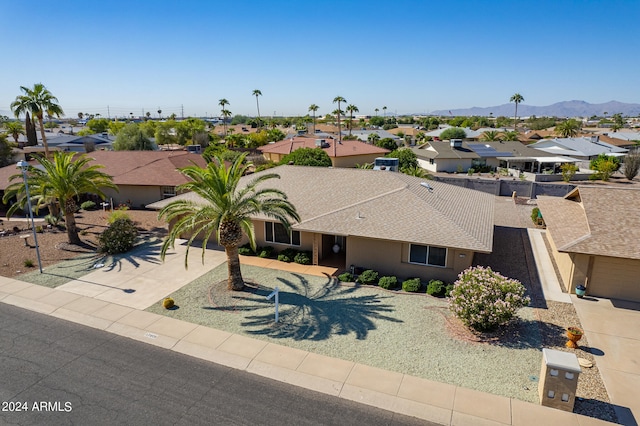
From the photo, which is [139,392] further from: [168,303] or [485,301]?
[485,301]

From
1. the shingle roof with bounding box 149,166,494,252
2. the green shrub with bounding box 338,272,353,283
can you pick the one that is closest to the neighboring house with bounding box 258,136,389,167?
the shingle roof with bounding box 149,166,494,252

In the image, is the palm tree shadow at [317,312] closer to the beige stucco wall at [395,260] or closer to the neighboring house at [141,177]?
the beige stucco wall at [395,260]

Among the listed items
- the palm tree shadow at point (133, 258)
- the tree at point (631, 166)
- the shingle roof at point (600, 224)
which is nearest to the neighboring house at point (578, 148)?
the tree at point (631, 166)

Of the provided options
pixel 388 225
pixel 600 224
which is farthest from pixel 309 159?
pixel 600 224

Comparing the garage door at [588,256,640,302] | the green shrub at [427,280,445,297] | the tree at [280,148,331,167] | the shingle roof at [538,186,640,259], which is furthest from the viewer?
the tree at [280,148,331,167]

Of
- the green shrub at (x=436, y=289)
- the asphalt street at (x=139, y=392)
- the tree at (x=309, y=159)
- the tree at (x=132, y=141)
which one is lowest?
the asphalt street at (x=139, y=392)

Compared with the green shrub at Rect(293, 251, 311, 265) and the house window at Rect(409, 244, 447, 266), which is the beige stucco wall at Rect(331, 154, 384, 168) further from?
the house window at Rect(409, 244, 447, 266)
